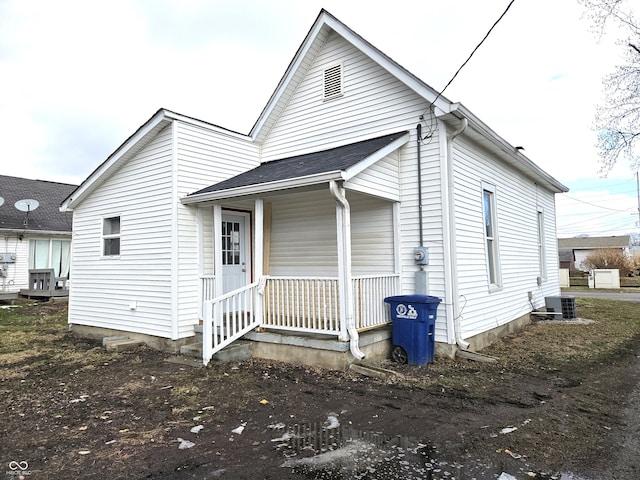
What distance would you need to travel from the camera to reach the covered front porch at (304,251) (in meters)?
6.32

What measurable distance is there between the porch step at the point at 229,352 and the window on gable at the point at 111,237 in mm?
3422

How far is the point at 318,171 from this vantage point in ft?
21.0

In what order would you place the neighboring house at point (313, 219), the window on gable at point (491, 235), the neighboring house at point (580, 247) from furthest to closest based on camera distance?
1. the neighboring house at point (580, 247)
2. the window on gable at point (491, 235)
3. the neighboring house at point (313, 219)

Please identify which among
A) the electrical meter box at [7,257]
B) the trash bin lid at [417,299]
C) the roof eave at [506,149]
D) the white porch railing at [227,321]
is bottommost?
the white porch railing at [227,321]

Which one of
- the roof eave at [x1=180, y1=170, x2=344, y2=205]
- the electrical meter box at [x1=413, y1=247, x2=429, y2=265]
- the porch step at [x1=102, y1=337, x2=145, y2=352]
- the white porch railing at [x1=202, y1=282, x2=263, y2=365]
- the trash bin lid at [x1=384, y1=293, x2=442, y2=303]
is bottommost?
the porch step at [x1=102, y1=337, x2=145, y2=352]

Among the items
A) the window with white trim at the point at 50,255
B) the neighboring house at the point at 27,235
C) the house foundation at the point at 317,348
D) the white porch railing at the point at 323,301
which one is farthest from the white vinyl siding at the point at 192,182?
the window with white trim at the point at 50,255

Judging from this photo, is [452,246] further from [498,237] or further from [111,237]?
[111,237]

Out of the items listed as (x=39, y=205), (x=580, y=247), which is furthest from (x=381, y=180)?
(x=580, y=247)

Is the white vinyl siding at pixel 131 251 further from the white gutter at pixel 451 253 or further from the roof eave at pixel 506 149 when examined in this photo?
the roof eave at pixel 506 149

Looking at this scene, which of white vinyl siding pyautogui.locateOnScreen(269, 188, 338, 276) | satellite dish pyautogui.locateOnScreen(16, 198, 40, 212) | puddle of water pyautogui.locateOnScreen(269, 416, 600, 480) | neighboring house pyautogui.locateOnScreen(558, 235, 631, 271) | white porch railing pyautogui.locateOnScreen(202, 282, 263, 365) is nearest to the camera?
puddle of water pyautogui.locateOnScreen(269, 416, 600, 480)

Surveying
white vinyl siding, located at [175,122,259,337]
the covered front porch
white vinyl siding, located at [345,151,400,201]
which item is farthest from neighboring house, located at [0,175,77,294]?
white vinyl siding, located at [345,151,400,201]

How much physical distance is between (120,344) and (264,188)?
445 centimetres

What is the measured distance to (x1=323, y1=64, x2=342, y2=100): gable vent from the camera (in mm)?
8719

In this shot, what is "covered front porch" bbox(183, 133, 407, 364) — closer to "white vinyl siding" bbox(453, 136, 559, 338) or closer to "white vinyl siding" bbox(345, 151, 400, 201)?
"white vinyl siding" bbox(345, 151, 400, 201)
